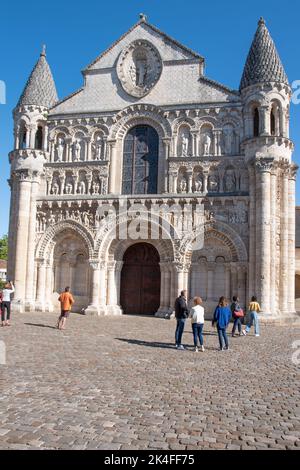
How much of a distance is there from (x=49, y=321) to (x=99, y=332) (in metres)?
4.27

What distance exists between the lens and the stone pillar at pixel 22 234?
23.5 metres

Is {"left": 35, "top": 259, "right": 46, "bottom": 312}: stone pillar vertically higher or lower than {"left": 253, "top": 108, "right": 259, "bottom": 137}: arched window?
lower

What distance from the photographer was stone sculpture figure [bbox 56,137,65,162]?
25125 millimetres

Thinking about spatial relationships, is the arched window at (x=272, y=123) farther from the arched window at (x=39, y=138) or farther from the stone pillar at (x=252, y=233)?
the arched window at (x=39, y=138)

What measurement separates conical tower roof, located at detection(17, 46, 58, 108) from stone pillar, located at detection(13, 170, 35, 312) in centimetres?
425

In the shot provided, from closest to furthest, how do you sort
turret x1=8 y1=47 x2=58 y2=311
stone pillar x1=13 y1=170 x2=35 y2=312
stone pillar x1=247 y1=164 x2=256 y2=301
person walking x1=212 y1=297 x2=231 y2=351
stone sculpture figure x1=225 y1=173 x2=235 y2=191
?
1. person walking x1=212 y1=297 x2=231 y2=351
2. stone pillar x1=247 y1=164 x2=256 y2=301
3. stone sculpture figure x1=225 y1=173 x2=235 y2=191
4. stone pillar x1=13 y1=170 x2=35 y2=312
5. turret x1=8 y1=47 x2=58 y2=311

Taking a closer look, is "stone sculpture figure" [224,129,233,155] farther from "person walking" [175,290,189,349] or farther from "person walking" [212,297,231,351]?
"person walking" [212,297,231,351]

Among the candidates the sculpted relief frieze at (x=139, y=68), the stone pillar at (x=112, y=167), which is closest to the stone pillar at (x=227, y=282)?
the stone pillar at (x=112, y=167)

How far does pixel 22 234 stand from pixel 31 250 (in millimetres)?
990

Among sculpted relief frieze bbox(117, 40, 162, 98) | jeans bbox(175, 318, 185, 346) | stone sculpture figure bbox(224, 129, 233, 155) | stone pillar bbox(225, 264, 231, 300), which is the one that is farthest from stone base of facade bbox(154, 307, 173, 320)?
sculpted relief frieze bbox(117, 40, 162, 98)

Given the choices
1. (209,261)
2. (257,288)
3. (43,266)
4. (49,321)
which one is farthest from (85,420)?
(43,266)

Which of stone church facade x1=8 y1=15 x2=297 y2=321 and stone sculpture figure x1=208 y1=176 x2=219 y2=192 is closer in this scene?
stone church facade x1=8 y1=15 x2=297 y2=321

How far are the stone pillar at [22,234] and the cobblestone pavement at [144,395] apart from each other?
10467mm

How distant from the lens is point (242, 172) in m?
22.0
